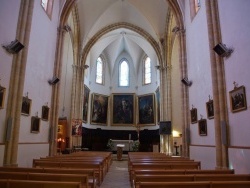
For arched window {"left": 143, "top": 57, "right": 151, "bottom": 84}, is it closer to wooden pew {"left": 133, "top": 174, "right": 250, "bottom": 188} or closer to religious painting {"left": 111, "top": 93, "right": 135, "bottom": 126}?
religious painting {"left": 111, "top": 93, "right": 135, "bottom": 126}

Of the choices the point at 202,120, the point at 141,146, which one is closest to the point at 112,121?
the point at 141,146

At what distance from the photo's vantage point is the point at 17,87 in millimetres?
9492

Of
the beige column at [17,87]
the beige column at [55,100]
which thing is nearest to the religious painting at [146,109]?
the beige column at [55,100]

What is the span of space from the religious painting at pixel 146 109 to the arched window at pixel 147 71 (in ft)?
6.98

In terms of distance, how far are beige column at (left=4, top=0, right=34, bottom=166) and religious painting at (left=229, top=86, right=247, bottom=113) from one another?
8.13 m

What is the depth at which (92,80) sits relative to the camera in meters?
28.5

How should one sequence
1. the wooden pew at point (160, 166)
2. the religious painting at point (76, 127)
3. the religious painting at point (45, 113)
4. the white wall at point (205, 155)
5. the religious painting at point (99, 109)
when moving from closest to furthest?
the wooden pew at point (160, 166) < the white wall at point (205, 155) < the religious painting at point (45, 113) < the religious painting at point (76, 127) < the religious painting at point (99, 109)

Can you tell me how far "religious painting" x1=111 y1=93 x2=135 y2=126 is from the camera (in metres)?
29.4

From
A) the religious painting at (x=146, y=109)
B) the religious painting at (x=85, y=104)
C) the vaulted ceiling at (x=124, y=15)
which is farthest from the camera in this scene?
the religious painting at (x=146, y=109)

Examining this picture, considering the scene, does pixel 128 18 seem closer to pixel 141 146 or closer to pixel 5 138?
pixel 141 146

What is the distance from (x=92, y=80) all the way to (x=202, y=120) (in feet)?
62.2

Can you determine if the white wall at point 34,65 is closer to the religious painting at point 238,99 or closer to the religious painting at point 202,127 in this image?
the religious painting at point 202,127

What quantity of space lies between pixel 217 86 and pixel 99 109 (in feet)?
66.5

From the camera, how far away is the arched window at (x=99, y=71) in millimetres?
29772
